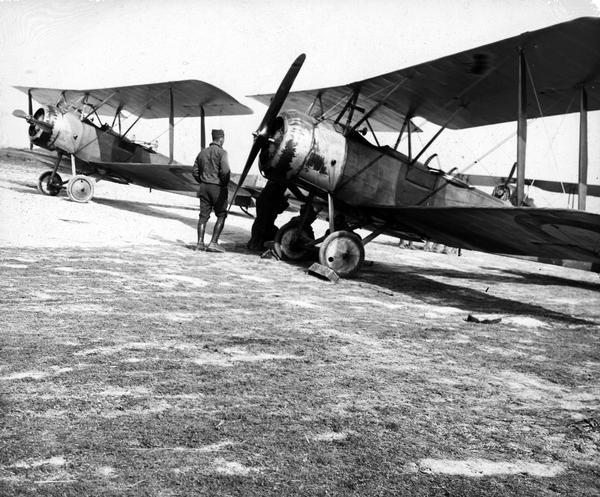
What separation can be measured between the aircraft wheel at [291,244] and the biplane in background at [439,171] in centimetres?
2

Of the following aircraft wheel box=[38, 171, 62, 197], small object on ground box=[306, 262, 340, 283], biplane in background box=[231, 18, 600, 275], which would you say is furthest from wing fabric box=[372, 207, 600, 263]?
aircraft wheel box=[38, 171, 62, 197]

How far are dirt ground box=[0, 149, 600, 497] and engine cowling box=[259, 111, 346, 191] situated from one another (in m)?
1.96

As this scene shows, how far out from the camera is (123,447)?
219 centimetres

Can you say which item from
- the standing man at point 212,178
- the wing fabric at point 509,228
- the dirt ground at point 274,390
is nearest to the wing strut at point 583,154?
the wing fabric at point 509,228

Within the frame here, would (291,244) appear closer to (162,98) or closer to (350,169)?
(350,169)

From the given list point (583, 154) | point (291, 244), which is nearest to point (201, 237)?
point (291, 244)

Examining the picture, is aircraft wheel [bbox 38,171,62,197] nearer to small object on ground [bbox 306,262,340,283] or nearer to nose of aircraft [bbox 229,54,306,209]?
nose of aircraft [bbox 229,54,306,209]

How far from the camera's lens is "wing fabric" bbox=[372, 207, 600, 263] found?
19.1ft

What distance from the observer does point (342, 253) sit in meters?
8.15

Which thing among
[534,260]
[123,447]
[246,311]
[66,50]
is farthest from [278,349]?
[66,50]

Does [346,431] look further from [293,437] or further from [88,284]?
[88,284]

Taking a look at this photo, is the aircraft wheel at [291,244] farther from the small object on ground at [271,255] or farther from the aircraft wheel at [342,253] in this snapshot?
the aircraft wheel at [342,253]

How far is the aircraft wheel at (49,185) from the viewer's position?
15.3 metres

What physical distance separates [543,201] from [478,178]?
1759 centimetres
